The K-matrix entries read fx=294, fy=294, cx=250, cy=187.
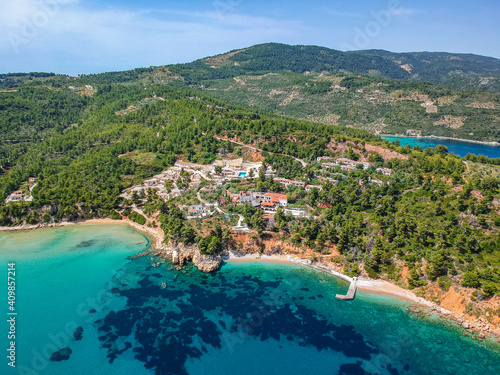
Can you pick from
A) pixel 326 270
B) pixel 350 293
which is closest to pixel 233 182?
pixel 326 270

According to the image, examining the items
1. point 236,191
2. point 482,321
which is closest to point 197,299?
point 236,191

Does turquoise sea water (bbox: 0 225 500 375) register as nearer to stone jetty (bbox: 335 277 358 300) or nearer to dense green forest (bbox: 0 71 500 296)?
Answer: stone jetty (bbox: 335 277 358 300)

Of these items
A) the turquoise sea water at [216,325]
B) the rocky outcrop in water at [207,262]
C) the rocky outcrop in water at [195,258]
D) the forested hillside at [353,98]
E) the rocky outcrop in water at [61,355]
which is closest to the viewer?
the rocky outcrop in water at [61,355]

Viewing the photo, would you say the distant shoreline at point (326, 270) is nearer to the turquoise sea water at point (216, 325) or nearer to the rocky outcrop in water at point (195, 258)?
the turquoise sea water at point (216, 325)

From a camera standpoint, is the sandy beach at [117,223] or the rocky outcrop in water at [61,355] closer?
the rocky outcrop in water at [61,355]

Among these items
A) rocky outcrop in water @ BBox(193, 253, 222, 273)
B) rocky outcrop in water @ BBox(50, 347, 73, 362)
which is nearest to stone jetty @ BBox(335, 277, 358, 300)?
rocky outcrop in water @ BBox(193, 253, 222, 273)

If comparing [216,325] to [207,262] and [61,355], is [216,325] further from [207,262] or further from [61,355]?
[61,355]

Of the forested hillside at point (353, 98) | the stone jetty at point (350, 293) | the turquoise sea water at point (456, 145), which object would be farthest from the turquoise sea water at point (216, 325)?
the forested hillside at point (353, 98)

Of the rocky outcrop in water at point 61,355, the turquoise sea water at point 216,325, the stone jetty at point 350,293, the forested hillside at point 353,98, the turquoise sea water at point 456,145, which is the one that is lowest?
the rocky outcrop in water at point 61,355
